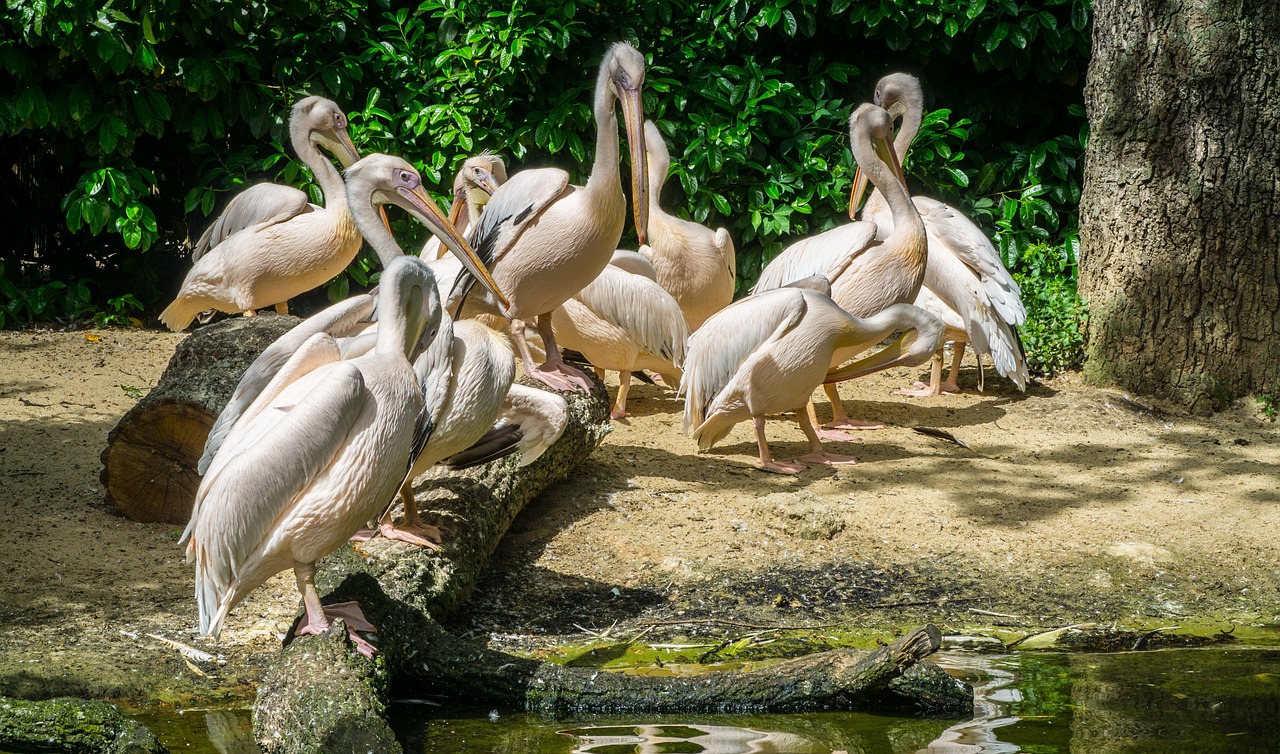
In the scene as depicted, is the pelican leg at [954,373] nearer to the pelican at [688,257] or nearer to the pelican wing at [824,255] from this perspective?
the pelican wing at [824,255]

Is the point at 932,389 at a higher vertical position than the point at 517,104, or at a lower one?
lower

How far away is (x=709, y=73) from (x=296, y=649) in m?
5.62

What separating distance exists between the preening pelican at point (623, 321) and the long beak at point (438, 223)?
4.26 ft

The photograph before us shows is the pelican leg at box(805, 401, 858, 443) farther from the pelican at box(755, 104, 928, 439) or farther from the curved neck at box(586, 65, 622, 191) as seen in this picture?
the curved neck at box(586, 65, 622, 191)

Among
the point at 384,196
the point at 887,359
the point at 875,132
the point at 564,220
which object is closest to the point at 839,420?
the point at 887,359

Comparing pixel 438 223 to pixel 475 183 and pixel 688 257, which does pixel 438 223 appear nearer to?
pixel 475 183

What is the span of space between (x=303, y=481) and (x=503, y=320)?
2525 millimetres

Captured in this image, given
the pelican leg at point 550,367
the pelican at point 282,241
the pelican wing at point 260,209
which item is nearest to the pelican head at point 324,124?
the pelican at point 282,241

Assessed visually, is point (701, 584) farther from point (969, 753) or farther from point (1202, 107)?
point (1202, 107)

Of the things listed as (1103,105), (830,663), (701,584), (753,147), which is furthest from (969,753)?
(753,147)

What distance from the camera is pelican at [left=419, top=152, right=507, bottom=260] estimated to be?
610 centimetres

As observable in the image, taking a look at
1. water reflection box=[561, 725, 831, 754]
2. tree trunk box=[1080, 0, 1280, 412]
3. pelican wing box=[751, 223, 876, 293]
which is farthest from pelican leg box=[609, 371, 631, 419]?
water reflection box=[561, 725, 831, 754]

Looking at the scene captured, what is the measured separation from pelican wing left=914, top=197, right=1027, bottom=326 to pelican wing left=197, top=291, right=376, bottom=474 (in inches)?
140

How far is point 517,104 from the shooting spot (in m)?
8.04
